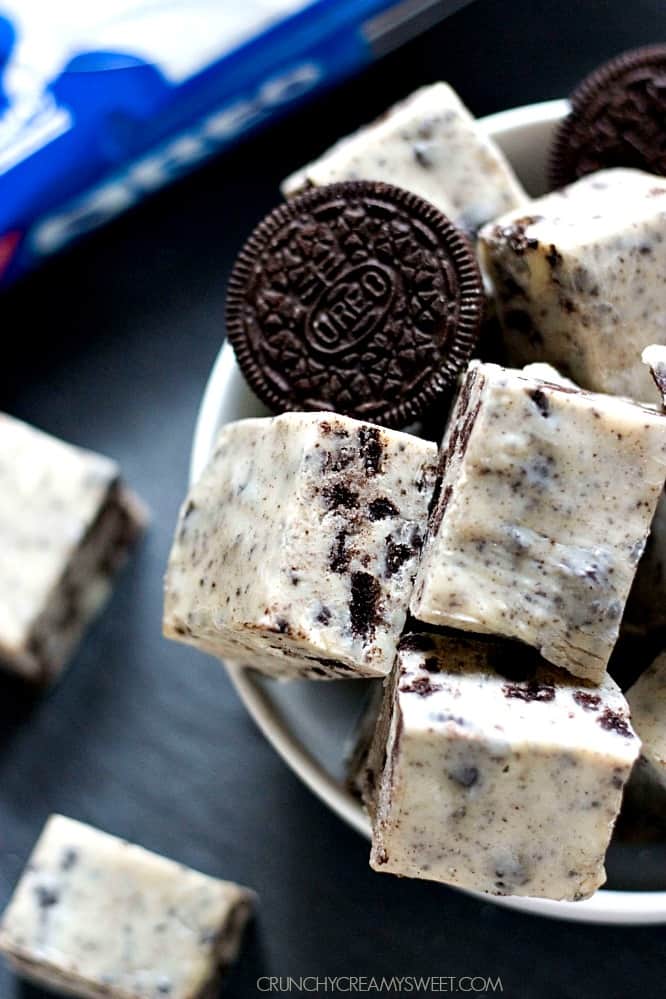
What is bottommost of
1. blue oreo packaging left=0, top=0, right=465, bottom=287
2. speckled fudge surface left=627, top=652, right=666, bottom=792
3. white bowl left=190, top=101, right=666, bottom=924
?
speckled fudge surface left=627, top=652, right=666, bottom=792

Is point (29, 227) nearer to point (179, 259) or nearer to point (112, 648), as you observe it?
point (179, 259)

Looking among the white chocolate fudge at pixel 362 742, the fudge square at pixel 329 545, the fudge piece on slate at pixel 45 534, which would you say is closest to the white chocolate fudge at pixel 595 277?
the fudge square at pixel 329 545

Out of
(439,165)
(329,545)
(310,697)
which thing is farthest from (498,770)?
(439,165)

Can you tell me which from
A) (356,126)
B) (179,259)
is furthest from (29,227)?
(356,126)

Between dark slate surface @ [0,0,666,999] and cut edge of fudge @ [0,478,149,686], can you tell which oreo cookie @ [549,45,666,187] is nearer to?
dark slate surface @ [0,0,666,999]

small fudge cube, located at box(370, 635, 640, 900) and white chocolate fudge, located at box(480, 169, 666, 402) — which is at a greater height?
white chocolate fudge, located at box(480, 169, 666, 402)

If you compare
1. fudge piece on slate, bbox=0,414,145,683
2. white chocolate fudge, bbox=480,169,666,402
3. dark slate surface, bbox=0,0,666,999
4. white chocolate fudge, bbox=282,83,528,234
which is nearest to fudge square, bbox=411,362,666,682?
white chocolate fudge, bbox=480,169,666,402
